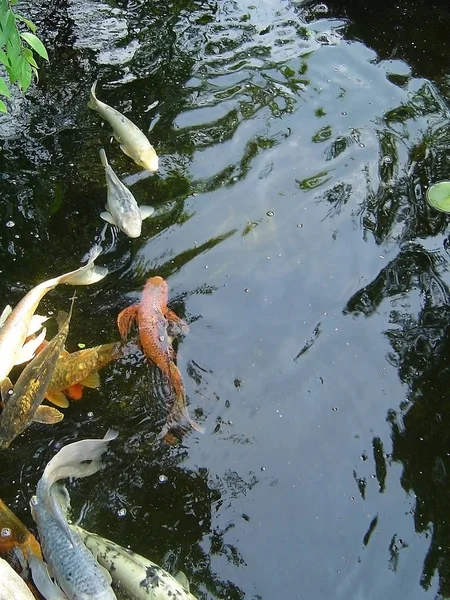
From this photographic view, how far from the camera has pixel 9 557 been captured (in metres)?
3.62

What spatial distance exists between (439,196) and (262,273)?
183 centimetres

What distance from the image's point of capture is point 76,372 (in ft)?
14.2

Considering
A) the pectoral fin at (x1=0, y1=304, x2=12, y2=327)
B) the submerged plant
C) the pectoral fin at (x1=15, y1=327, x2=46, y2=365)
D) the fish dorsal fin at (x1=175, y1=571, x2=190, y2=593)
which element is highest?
the submerged plant

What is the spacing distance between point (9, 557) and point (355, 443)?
2271 millimetres

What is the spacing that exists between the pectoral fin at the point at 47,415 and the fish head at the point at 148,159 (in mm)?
2570

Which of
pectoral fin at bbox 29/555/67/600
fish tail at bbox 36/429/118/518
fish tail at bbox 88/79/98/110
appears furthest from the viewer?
fish tail at bbox 88/79/98/110

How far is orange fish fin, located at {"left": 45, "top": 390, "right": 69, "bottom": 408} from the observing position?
4.32 metres

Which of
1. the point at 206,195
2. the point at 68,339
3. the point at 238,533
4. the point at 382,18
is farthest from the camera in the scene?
the point at 382,18

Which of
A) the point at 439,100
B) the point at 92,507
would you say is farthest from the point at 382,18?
the point at 92,507

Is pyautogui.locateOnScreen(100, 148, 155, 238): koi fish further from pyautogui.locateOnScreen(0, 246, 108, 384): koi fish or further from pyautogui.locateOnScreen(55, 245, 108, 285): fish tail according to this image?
pyautogui.locateOnScreen(0, 246, 108, 384): koi fish

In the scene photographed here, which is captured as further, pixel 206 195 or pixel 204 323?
pixel 206 195

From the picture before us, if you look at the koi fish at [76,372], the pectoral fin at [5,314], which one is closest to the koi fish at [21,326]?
the pectoral fin at [5,314]

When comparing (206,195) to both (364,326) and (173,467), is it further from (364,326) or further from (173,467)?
(173,467)

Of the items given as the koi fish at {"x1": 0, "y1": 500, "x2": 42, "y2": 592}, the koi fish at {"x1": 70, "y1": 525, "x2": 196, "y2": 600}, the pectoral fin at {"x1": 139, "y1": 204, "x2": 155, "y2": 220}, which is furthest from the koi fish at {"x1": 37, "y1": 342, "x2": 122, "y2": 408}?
the pectoral fin at {"x1": 139, "y1": 204, "x2": 155, "y2": 220}
